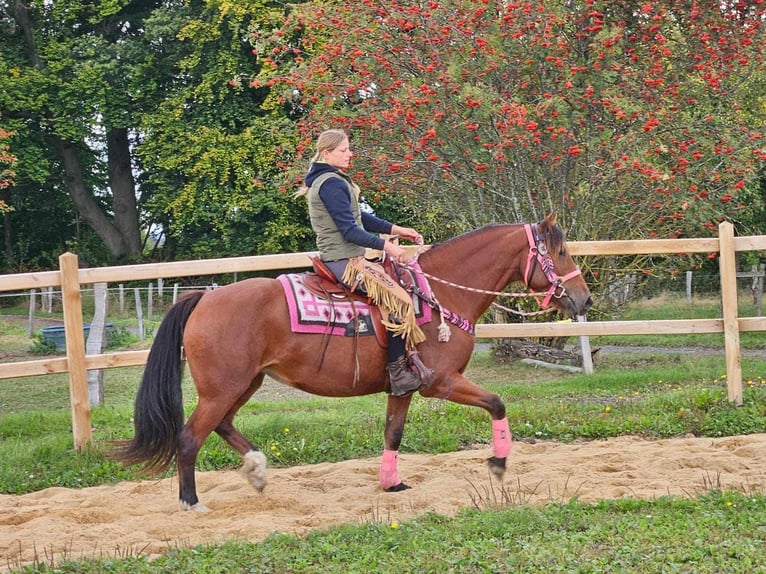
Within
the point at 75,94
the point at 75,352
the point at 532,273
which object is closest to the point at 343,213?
the point at 532,273

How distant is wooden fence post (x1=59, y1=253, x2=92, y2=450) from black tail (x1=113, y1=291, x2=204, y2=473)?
4.85 ft

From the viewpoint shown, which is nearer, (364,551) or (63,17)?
(364,551)

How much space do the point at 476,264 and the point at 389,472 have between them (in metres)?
1.68

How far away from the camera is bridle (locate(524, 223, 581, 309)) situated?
22.2ft

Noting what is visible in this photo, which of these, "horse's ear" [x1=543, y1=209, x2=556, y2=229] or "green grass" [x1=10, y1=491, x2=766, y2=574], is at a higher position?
"horse's ear" [x1=543, y1=209, x2=556, y2=229]

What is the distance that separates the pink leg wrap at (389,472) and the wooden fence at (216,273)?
201cm

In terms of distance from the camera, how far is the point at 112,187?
30047mm

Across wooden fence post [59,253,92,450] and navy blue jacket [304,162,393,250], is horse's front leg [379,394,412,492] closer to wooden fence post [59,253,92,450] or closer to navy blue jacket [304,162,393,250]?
navy blue jacket [304,162,393,250]

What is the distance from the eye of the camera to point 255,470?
6383mm

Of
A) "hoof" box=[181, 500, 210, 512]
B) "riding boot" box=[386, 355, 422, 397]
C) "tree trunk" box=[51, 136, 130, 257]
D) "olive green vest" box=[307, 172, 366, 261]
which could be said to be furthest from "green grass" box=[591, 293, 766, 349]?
"tree trunk" box=[51, 136, 130, 257]

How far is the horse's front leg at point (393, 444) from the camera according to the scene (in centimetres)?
664

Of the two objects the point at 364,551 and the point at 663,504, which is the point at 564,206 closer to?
the point at 663,504

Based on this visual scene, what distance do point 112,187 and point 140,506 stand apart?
25231 mm

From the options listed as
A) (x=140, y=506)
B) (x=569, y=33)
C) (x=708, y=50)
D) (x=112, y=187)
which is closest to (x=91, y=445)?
(x=140, y=506)
